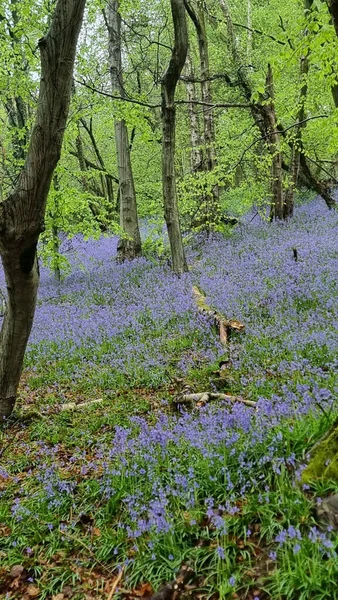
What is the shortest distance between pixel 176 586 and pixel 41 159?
13.5 ft

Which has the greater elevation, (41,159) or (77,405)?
(41,159)

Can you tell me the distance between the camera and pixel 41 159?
4688 mm

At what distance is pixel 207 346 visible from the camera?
22.7ft

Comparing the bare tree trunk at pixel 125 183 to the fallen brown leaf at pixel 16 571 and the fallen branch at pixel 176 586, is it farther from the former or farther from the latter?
the fallen branch at pixel 176 586

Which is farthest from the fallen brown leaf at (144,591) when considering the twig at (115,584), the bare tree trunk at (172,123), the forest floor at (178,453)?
the bare tree trunk at (172,123)

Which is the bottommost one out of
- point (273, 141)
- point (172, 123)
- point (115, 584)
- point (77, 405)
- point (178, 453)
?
point (77, 405)

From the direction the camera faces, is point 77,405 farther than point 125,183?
No

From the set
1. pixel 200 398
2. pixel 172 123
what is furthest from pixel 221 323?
pixel 172 123

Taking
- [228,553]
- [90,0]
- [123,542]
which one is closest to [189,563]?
[228,553]

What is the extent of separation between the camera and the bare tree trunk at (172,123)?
936 centimetres

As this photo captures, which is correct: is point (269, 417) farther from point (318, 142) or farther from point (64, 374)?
point (318, 142)

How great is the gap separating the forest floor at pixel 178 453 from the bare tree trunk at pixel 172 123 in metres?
2.54

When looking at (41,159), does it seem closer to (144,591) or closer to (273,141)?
(144,591)

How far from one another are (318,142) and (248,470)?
20064 millimetres
